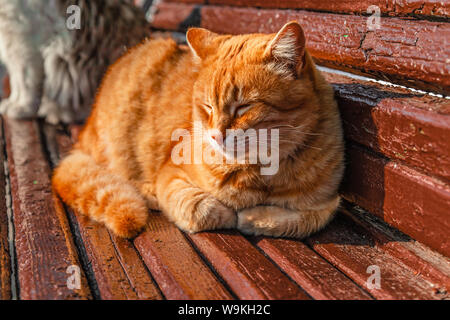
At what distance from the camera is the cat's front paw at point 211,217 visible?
1698 millimetres

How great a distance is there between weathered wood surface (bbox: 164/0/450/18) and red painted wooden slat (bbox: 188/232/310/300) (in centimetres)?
105

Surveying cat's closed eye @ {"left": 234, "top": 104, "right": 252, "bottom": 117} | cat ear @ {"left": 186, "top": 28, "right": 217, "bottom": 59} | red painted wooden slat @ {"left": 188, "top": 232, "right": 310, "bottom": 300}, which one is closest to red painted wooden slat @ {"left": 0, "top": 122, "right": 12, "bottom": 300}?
red painted wooden slat @ {"left": 188, "top": 232, "right": 310, "bottom": 300}

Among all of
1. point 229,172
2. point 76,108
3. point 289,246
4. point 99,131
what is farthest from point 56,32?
point 289,246

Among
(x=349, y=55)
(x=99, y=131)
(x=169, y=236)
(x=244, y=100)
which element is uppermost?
(x=349, y=55)

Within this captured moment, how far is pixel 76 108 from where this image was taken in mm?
3113

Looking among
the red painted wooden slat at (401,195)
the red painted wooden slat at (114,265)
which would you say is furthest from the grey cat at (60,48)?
the red painted wooden slat at (401,195)

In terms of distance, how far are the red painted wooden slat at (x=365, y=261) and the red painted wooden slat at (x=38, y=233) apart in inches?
35.1

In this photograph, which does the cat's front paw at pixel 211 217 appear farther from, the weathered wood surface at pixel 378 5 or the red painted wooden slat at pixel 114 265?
the weathered wood surface at pixel 378 5

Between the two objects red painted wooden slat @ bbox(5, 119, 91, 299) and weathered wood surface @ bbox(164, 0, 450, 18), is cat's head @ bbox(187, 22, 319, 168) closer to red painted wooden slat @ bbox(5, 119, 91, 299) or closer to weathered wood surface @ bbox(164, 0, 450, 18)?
weathered wood surface @ bbox(164, 0, 450, 18)

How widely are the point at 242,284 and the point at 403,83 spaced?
39.5 inches

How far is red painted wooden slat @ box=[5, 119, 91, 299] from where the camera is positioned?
53.2 inches

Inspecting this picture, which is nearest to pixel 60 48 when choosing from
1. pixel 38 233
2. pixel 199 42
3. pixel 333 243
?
pixel 199 42
